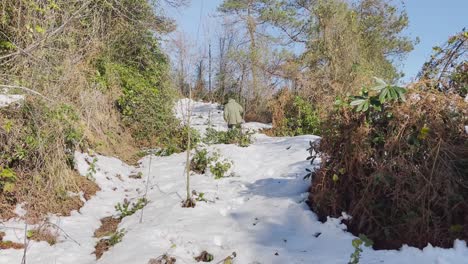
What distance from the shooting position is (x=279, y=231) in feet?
12.2

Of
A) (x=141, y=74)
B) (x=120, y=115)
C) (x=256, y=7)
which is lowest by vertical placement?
(x=120, y=115)

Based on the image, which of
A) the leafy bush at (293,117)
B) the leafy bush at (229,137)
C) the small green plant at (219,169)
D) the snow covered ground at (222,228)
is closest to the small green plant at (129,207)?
the snow covered ground at (222,228)

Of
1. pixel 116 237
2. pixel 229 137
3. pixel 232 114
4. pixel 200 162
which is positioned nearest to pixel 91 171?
pixel 200 162

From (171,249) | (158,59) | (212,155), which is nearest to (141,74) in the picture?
(158,59)

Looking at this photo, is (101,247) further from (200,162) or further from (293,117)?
(293,117)

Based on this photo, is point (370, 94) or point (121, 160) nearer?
point (370, 94)

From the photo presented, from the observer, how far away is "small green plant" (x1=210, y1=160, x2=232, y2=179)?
6.31 meters

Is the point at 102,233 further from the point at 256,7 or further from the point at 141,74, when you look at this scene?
the point at 256,7

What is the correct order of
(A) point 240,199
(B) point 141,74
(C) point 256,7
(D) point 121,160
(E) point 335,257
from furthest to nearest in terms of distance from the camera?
(C) point 256,7 < (B) point 141,74 < (D) point 121,160 < (A) point 240,199 < (E) point 335,257

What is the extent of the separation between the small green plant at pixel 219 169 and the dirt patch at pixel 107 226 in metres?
1.96

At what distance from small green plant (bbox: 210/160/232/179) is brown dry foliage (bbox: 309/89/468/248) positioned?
288 centimetres

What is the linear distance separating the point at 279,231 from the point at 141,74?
7681 millimetres

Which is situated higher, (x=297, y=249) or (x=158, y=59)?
(x=158, y=59)

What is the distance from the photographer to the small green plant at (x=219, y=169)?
631 cm
